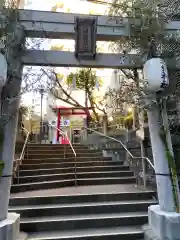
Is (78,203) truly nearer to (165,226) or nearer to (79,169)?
(165,226)

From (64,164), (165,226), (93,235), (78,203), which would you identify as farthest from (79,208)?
(64,164)

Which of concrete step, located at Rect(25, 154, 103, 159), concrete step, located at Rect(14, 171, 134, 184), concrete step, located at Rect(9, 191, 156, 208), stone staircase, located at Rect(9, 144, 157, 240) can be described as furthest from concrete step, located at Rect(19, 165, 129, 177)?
concrete step, located at Rect(9, 191, 156, 208)

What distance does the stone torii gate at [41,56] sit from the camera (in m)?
3.22

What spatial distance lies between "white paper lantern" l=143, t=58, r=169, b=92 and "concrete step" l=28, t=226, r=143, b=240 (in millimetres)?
2287

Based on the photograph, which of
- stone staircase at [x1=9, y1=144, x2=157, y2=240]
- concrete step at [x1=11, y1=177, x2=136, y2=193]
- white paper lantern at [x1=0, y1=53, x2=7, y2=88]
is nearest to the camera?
white paper lantern at [x1=0, y1=53, x2=7, y2=88]

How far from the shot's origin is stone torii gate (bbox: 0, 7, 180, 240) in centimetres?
322

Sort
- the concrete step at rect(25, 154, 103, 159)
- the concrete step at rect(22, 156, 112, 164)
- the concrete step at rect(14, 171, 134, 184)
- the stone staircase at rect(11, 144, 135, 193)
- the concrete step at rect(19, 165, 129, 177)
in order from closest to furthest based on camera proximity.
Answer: the stone staircase at rect(11, 144, 135, 193) < the concrete step at rect(14, 171, 134, 184) < the concrete step at rect(19, 165, 129, 177) < the concrete step at rect(22, 156, 112, 164) < the concrete step at rect(25, 154, 103, 159)

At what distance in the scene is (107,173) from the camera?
6.21 metres

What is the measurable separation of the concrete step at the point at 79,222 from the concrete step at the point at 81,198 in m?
0.45

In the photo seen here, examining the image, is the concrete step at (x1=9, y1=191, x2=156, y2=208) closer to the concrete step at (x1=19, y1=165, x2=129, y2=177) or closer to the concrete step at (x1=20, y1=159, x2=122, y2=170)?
the concrete step at (x1=19, y1=165, x2=129, y2=177)

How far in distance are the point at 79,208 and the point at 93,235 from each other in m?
0.73

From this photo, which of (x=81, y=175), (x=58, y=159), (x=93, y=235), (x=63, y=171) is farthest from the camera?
(x=58, y=159)

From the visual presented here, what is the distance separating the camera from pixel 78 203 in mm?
4477

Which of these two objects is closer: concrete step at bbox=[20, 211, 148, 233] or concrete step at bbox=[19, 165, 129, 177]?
concrete step at bbox=[20, 211, 148, 233]
